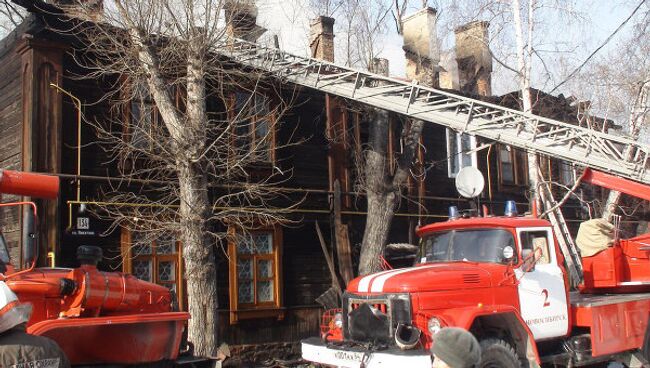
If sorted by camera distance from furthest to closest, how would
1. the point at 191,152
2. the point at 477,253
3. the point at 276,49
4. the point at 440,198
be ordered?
the point at 440,198 < the point at 276,49 < the point at 191,152 < the point at 477,253


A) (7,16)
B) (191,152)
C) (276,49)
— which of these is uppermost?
(7,16)

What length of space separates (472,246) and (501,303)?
1.00 meters

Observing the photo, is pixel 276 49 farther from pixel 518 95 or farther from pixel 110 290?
pixel 518 95

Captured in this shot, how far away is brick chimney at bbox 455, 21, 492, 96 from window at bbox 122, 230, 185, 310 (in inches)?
419

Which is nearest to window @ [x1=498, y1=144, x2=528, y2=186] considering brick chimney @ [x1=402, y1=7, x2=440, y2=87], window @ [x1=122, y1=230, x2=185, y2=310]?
brick chimney @ [x1=402, y1=7, x2=440, y2=87]

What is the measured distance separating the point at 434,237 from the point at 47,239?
6600 millimetres

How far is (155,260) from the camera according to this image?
12.9m

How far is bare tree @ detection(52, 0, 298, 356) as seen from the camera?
10.5m

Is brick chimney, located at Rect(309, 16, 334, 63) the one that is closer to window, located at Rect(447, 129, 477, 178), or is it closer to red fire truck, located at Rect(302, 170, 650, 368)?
window, located at Rect(447, 129, 477, 178)

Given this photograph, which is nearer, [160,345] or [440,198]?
[160,345]

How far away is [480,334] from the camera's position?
316 inches

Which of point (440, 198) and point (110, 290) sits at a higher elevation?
point (440, 198)

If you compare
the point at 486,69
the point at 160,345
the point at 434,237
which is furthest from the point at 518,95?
the point at 160,345

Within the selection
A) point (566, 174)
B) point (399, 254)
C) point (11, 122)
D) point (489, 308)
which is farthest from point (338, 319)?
point (566, 174)
